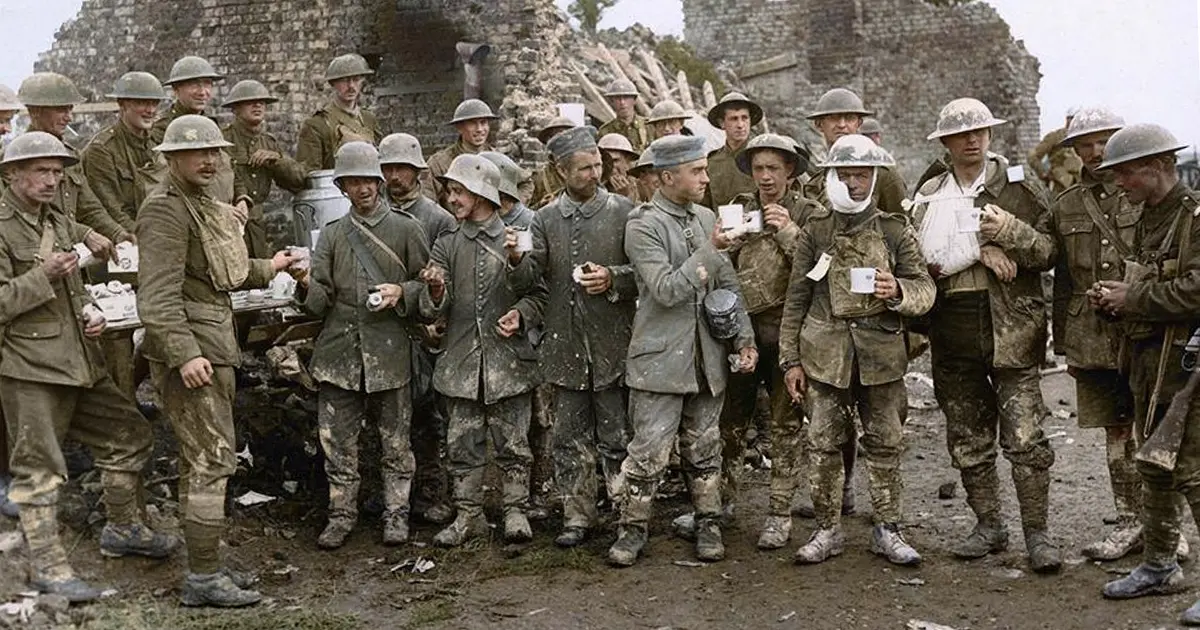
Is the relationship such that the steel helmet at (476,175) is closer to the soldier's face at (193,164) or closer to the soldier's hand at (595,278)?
A: the soldier's hand at (595,278)

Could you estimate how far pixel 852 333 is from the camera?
5750mm

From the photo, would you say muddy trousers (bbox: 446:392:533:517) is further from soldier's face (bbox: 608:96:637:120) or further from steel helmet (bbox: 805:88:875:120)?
soldier's face (bbox: 608:96:637:120)

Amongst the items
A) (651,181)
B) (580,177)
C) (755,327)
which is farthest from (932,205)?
(651,181)

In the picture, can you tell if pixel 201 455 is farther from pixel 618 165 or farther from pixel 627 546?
pixel 618 165

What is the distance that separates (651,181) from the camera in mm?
7691

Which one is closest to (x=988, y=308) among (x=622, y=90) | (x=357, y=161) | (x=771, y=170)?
(x=771, y=170)

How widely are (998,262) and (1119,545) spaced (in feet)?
5.05

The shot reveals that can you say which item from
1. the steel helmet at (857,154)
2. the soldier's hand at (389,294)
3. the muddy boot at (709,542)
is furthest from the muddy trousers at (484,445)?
the steel helmet at (857,154)

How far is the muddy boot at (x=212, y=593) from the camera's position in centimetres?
540

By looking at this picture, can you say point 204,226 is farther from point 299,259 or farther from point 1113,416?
point 1113,416

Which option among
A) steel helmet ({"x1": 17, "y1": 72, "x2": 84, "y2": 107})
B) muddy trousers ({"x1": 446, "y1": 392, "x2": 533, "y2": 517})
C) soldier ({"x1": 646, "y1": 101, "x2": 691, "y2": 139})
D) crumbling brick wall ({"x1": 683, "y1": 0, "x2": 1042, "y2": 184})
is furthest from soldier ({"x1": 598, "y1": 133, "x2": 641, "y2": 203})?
crumbling brick wall ({"x1": 683, "y1": 0, "x2": 1042, "y2": 184})

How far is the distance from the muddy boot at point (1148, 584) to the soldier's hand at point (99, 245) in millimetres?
5179

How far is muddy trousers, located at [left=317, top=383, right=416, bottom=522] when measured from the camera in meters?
6.47

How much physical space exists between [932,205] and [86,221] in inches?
185
